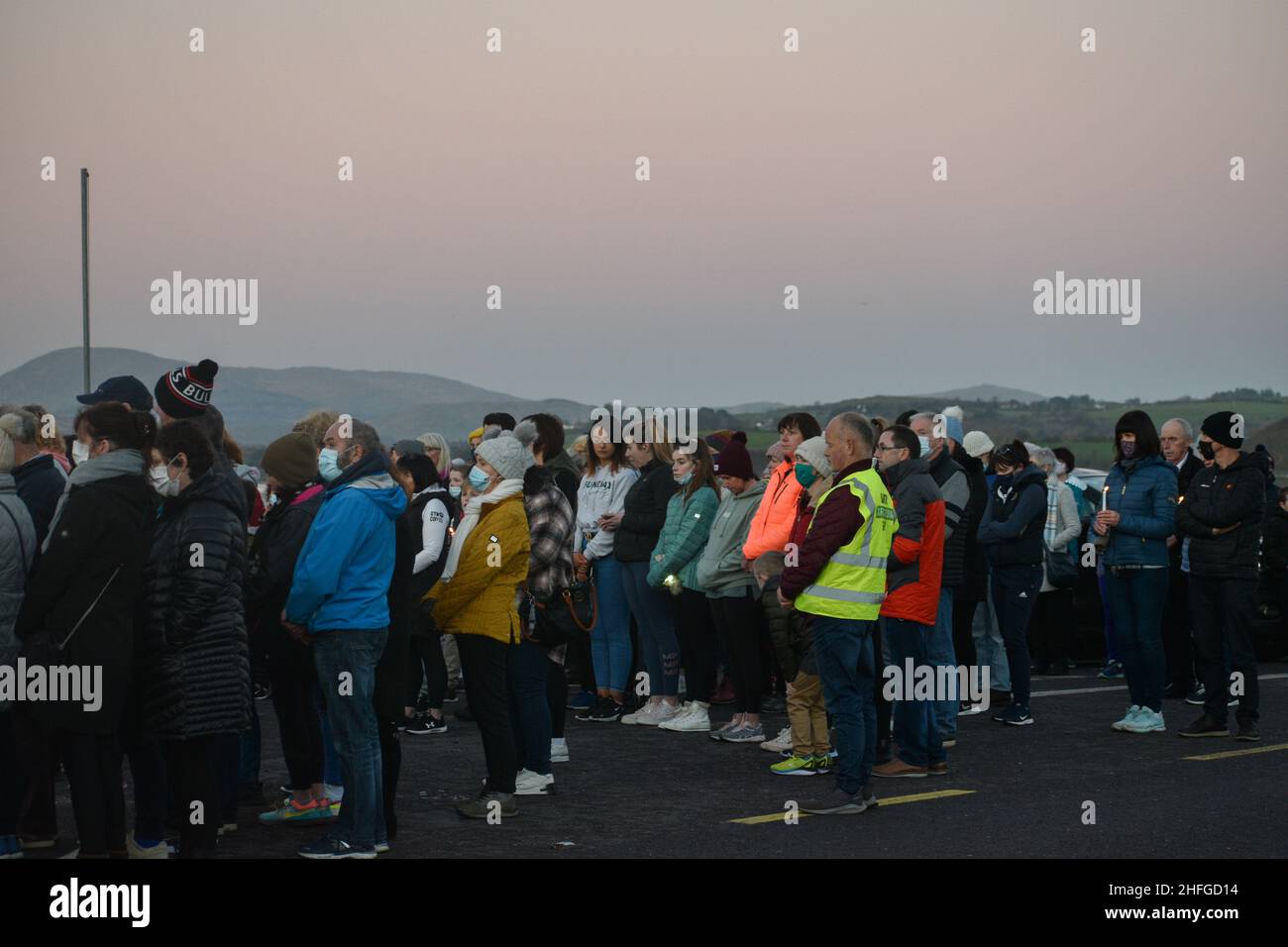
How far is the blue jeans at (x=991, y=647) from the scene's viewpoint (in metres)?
12.6

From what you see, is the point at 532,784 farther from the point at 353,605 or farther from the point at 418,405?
the point at 418,405

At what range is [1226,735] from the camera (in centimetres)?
1066

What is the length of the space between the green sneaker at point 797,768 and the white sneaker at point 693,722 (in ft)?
5.39

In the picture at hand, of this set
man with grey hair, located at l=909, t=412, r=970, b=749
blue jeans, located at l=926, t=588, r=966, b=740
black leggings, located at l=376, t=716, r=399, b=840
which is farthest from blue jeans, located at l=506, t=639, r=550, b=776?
man with grey hair, located at l=909, t=412, r=970, b=749

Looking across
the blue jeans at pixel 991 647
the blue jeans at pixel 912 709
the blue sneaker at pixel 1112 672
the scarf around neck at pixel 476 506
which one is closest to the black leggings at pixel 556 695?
the scarf around neck at pixel 476 506

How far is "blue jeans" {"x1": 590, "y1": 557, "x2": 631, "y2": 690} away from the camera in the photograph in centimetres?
A: 1170

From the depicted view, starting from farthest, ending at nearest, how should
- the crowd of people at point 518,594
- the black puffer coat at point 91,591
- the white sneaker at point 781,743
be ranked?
the white sneaker at point 781,743, the crowd of people at point 518,594, the black puffer coat at point 91,591

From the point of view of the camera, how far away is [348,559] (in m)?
7.02

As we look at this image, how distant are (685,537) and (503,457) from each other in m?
2.95

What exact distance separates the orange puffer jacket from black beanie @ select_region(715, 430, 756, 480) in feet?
1.50

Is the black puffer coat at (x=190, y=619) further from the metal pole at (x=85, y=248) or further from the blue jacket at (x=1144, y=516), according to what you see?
the metal pole at (x=85, y=248)

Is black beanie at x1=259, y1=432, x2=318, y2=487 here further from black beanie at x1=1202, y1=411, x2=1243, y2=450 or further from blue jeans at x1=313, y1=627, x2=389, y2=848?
black beanie at x1=1202, y1=411, x2=1243, y2=450

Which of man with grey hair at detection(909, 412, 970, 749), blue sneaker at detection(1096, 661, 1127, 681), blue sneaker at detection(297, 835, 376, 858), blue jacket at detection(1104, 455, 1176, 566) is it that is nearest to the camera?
blue sneaker at detection(297, 835, 376, 858)

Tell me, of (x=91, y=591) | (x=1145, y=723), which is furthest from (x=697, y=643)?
(x=91, y=591)
